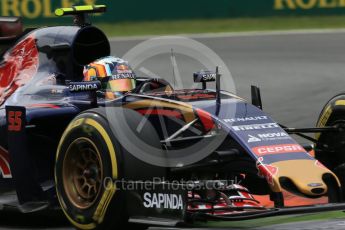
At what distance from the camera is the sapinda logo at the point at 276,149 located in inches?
252

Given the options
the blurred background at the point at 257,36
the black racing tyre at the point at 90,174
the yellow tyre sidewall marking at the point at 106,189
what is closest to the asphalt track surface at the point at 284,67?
the blurred background at the point at 257,36

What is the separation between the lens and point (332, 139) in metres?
7.95

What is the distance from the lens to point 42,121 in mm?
7500

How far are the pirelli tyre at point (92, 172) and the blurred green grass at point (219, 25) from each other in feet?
47.2

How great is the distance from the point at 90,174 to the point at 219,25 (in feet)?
50.7

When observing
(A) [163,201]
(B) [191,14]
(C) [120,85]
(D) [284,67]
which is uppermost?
(C) [120,85]

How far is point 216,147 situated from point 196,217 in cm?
72

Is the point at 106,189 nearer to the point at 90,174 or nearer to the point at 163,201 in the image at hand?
the point at 90,174

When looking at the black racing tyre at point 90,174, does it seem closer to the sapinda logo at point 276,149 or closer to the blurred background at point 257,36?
the sapinda logo at point 276,149

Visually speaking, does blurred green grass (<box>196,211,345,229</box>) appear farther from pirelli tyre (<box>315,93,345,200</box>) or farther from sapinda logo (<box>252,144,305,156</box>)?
pirelli tyre (<box>315,93,345,200</box>)

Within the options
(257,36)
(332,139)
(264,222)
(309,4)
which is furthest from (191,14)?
(264,222)

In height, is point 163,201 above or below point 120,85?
below

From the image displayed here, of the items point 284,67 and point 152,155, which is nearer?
point 152,155

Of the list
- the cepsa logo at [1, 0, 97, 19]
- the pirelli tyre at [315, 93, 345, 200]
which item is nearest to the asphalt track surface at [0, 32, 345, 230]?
the cepsa logo at [1, 0, 97, 19]
